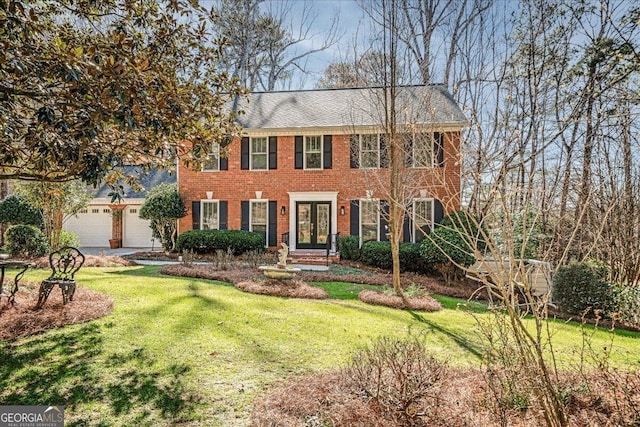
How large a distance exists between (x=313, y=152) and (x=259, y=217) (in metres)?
3.69

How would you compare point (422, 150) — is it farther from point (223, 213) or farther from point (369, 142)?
point (223, 213)

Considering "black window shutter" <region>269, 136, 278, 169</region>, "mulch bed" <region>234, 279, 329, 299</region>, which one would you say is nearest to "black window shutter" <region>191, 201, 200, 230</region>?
"black window shutter" <region>269, 136, 278, 169</region>

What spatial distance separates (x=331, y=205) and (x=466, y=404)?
1277 centimetres

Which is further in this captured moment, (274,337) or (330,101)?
(330,101)

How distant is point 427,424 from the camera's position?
325 centimetres

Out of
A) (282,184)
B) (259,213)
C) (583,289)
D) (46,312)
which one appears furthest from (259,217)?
(583,289)

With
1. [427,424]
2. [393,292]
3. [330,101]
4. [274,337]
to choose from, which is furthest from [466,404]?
[330,101]

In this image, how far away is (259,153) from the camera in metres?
16.8

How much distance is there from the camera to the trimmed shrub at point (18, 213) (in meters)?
17.4

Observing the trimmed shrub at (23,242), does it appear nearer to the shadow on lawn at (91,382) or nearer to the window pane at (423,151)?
the shadow on lawn at (91,382)

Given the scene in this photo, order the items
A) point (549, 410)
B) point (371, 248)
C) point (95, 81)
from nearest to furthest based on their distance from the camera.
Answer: point (549, 410) < point (95, 81) < point (371, 248)

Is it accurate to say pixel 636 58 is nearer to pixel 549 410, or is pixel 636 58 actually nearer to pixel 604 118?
pixel 604 118

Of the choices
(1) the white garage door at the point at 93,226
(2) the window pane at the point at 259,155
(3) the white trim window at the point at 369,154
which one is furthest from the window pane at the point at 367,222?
(1) the white garage door at the point at 93,226

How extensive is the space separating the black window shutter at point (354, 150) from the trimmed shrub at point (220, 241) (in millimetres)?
5003
